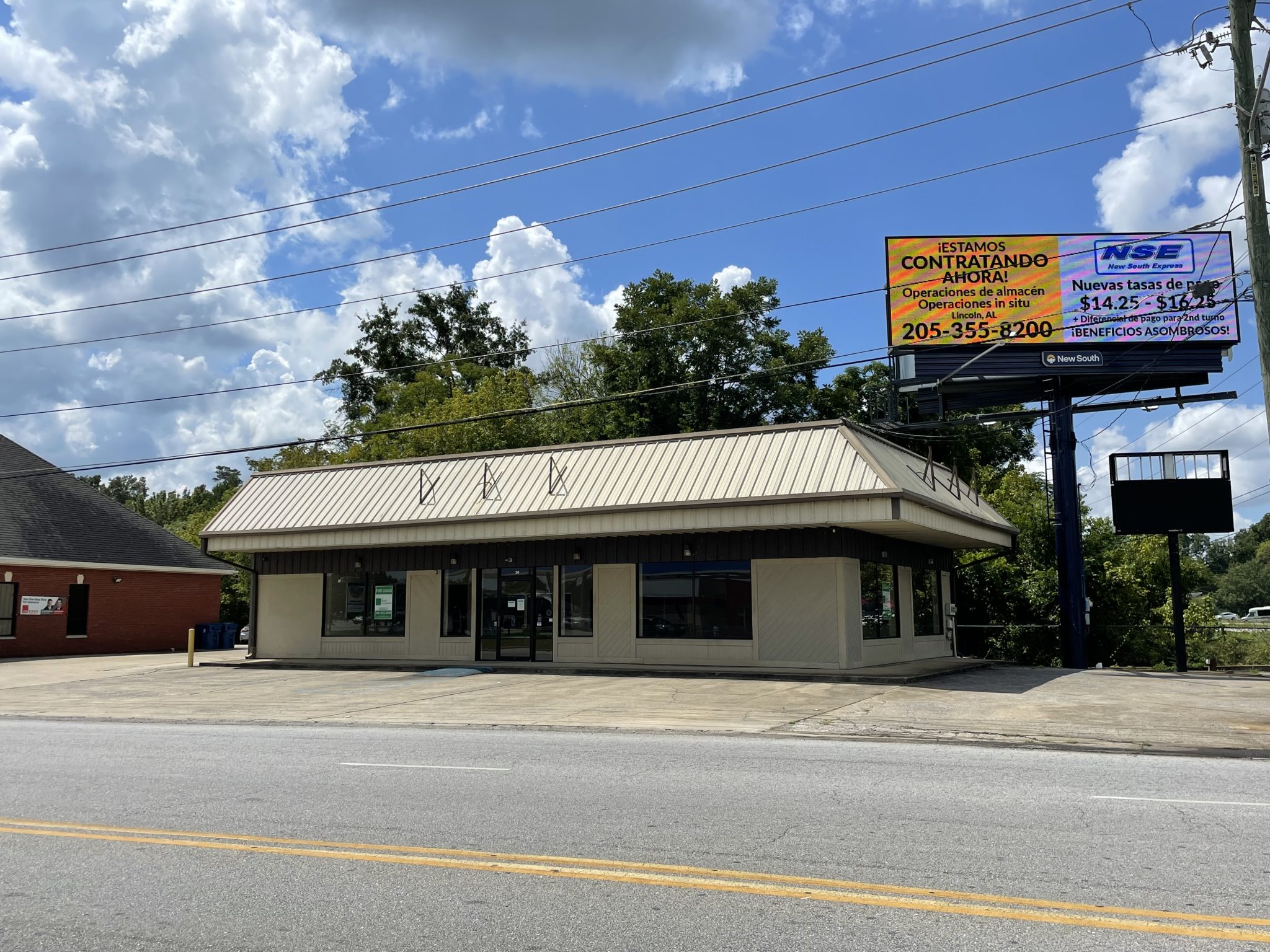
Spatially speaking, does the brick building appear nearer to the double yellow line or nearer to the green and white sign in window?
the green and white sign in window

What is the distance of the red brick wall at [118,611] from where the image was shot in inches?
1345

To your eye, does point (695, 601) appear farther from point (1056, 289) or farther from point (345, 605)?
point (1056, 289)

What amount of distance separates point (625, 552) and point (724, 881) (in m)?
18.5

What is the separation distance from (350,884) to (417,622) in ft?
71.3

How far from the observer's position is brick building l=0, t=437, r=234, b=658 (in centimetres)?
3406

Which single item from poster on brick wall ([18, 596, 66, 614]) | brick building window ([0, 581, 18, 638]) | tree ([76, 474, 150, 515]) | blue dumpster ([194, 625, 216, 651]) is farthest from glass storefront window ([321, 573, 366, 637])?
tree ([76, 474, 150, 515])

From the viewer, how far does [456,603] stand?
27.1 meters

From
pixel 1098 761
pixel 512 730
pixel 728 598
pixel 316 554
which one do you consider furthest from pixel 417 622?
pixel 1098 761

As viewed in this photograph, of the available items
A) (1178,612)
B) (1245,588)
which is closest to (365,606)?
(1178,612)

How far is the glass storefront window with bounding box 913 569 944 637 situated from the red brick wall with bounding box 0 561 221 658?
27.9m

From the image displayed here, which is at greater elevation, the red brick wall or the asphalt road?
the red brick wall

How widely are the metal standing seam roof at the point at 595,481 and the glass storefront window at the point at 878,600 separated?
220 cm

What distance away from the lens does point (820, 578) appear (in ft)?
74.9

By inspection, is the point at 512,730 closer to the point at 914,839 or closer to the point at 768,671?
the point at 914,839
